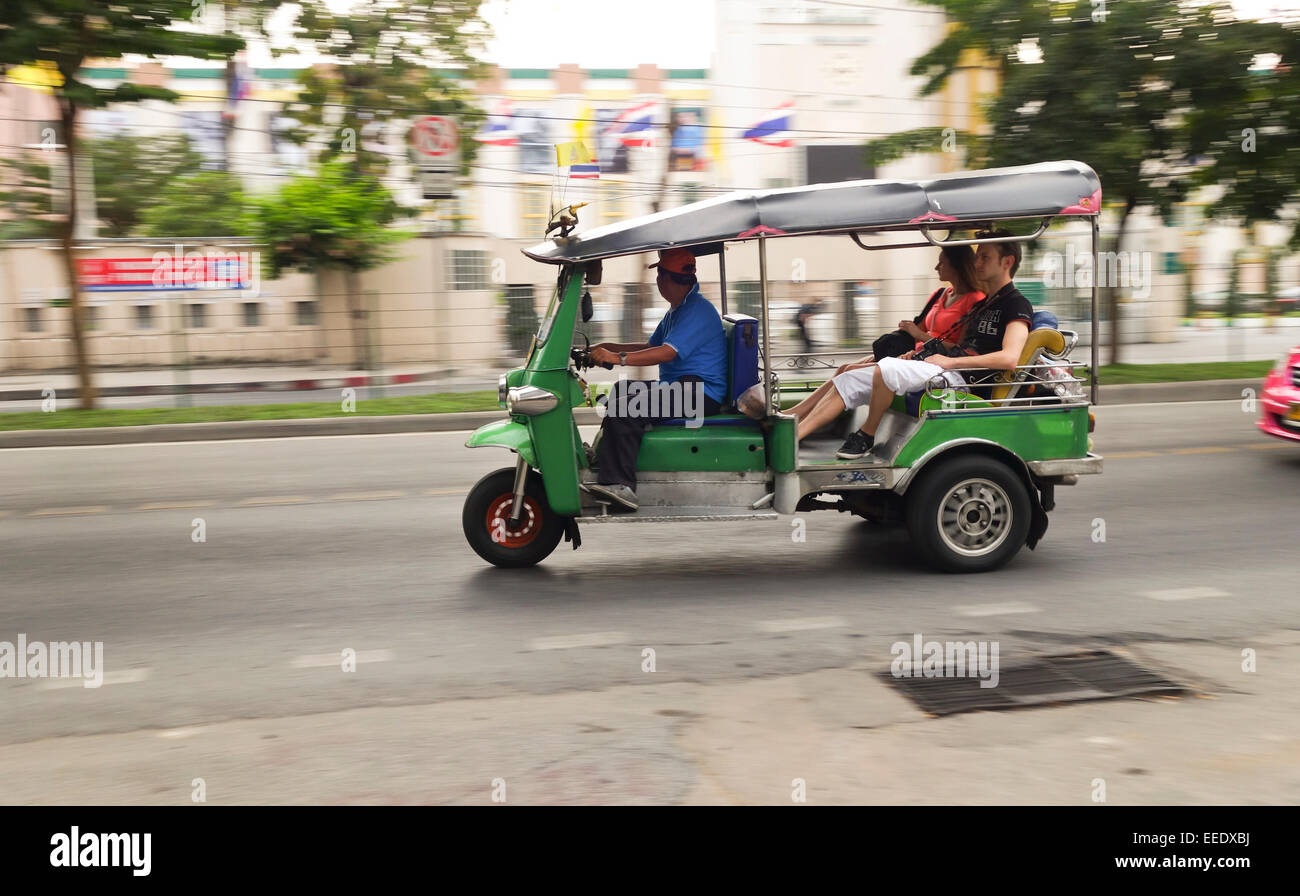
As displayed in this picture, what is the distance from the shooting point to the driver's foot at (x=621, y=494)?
6.92 metres

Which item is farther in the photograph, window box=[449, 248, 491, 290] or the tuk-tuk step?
window box=[449, 248, 491, 290]

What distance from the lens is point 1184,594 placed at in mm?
6480

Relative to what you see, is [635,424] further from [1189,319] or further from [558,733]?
[1189,319]

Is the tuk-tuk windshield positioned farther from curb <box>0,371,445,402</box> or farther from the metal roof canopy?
curb <box>0,371,445,402</box>

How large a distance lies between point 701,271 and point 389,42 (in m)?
22.9

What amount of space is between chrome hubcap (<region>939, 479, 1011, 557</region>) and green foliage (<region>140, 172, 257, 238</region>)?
100ft

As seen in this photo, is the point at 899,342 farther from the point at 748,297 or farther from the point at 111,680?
the point at 111,680

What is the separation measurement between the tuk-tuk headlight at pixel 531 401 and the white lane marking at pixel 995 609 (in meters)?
2.45

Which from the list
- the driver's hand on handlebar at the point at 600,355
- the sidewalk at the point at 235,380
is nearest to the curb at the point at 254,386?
the sidewalk at the point at 235,380

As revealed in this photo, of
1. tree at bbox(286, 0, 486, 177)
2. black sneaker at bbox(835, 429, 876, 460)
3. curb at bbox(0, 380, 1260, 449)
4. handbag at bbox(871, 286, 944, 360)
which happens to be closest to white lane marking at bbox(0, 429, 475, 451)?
curb at bbox(0, 380, 1260, 449)

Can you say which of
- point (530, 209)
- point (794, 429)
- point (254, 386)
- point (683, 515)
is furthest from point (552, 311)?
point (530, 209)

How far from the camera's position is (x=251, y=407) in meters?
15.9

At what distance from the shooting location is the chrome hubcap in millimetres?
6934

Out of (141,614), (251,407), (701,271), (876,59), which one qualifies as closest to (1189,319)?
(251,407)
